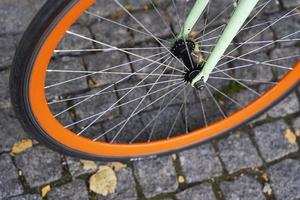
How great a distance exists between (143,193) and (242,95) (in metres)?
0.89

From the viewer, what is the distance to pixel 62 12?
1.75 metres

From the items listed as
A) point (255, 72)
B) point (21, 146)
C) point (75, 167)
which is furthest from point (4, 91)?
point (255, 72)

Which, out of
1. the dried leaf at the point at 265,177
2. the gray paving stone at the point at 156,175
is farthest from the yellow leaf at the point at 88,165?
the dried leaf at the point at 265,177

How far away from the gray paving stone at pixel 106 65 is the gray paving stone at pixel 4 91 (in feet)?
1.58

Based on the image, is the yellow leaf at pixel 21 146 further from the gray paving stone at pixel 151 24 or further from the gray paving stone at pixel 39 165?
the gray paving stone at pixel 151 24

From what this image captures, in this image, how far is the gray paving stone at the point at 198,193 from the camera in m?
2.84

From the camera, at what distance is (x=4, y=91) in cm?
287

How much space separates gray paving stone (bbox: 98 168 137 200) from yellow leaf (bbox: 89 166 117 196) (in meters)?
0.02

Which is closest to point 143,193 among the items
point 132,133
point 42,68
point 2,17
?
point 132,133

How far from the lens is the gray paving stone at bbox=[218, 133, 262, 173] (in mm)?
2947

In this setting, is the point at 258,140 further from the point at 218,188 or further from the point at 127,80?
the point at 127,80

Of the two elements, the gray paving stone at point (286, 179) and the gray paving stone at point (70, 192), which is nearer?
the gray paving stone at point (70, 192)

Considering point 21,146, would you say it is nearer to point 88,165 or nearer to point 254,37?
point 88,165

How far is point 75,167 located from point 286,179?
1252 mm
